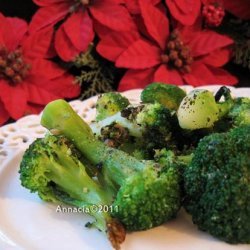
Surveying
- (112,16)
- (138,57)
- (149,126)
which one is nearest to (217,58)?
(138,57)

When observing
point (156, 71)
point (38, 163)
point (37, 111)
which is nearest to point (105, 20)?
point (156, 71)

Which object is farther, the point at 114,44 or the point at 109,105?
the point at 114,44

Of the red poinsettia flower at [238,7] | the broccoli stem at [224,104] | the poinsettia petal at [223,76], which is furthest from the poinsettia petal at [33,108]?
the broccoli stem at [224,104]

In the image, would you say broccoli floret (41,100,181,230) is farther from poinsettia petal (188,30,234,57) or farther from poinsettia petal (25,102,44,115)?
poinsettia petal (188,30,234,57)

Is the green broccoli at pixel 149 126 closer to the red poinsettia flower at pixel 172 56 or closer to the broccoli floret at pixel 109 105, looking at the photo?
the broccoli floret at pixel 109 105

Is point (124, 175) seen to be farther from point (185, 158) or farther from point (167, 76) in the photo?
point (167, 76)

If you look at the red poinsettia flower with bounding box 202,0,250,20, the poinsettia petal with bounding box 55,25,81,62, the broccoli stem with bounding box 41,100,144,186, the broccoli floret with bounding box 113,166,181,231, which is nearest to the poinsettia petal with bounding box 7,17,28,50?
the poinsettia petal with bounding box 55,25,81,62
